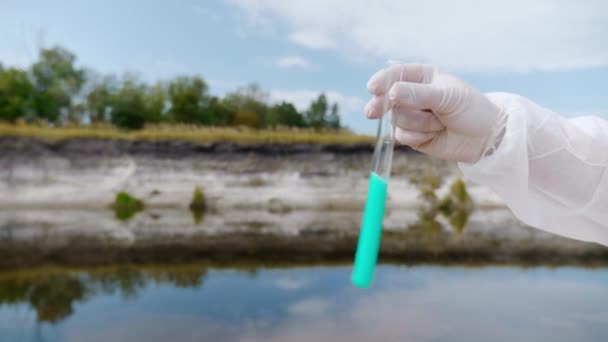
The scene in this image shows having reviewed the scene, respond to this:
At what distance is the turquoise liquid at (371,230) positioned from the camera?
769 millimetres

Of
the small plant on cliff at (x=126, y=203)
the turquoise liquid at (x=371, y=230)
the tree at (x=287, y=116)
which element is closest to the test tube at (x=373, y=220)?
the turquoise liquid at (x=371, y=230)

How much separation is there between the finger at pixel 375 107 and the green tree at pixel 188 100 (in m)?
9.13

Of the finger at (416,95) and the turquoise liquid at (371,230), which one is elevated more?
the finger at (416,95)

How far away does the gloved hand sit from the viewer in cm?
93

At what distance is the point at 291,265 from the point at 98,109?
26.1ft

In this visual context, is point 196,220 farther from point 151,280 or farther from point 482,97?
point 482,97

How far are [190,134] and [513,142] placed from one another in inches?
338

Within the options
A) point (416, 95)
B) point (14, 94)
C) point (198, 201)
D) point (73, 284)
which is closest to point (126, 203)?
point (198, 201)

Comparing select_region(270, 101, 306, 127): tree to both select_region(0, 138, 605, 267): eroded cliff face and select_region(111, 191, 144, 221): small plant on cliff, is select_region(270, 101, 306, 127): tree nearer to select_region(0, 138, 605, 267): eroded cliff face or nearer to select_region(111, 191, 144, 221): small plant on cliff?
select_region(0, 138, 605, 267): eroded cliff face

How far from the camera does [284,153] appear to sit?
29.2 ft

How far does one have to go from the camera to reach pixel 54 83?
32.0ft

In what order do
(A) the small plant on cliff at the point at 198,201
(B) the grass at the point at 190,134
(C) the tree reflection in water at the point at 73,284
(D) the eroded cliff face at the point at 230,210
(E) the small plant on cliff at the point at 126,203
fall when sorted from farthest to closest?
(B) the grass at the point at 190,134, (A) the small plant on cliff at the point at 198,201, (E) the small plant on cliff at the point at 126,203, (D) the eroded cliff face at the point at 230,210, (C) the tree reflection in water at the point at 73,284

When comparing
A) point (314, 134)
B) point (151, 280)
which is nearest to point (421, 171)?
point (314, 134)

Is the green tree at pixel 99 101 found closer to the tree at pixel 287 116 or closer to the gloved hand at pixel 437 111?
the tree at pixel 287 116
